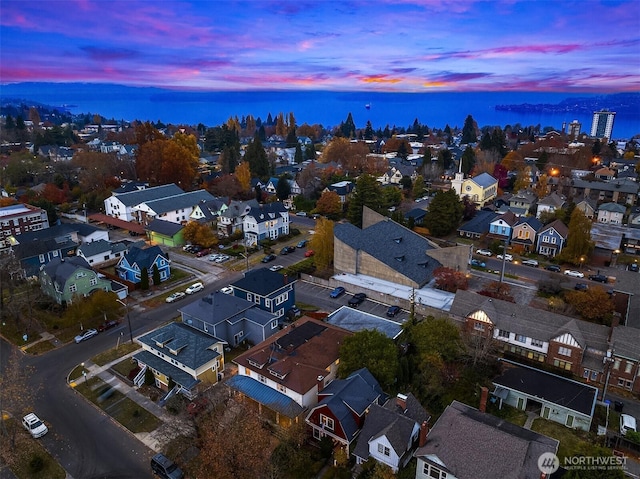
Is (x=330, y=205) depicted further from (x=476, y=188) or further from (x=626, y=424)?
(x=626, y=424)

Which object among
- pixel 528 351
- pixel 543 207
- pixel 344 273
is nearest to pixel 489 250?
pixel 543 207

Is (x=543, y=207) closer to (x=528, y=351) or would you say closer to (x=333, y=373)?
(x=528, y=351)

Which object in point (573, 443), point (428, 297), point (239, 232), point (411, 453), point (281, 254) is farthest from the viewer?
point (239, 232)

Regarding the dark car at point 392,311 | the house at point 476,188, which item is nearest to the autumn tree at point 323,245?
the dark car at point 392,311

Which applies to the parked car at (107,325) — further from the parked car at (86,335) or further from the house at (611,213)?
the house at (611,213)

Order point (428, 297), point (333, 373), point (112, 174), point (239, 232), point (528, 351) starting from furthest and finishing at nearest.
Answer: point (112, 174), point (239, 232), point (428, 297), point (528, 351), point (333, 373)

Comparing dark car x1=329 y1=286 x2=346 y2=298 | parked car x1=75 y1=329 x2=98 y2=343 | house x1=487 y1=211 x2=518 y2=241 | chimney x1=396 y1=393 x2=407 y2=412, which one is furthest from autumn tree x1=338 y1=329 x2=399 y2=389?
house x1=487 y1=211 x2=518 y2=241
